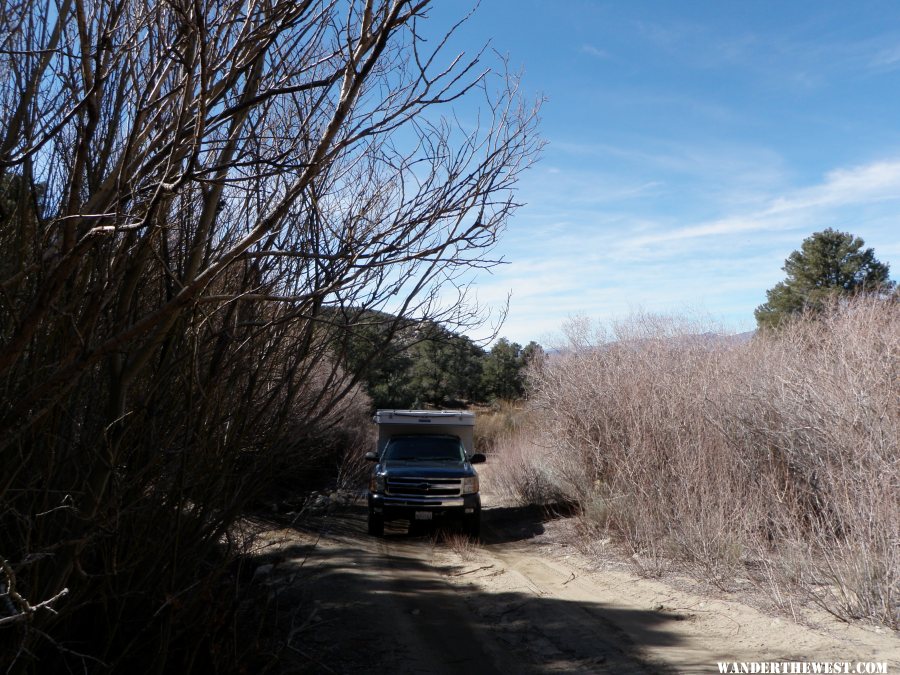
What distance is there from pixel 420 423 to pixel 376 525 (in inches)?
115

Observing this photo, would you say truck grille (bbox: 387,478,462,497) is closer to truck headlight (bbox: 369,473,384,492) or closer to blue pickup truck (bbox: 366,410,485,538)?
blue pickup truck (bbox: 366,410,485,538)

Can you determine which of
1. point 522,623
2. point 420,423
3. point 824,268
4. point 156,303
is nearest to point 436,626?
point 522,623

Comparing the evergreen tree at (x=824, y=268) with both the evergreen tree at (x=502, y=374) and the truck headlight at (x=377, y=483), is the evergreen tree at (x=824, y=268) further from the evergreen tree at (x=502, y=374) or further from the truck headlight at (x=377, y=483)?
the truck headlight at (x=377, y=483)

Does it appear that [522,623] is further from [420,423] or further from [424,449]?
[420,423]

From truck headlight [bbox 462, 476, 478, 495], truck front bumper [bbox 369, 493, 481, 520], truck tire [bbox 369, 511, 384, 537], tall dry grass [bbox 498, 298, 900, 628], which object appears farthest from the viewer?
truck tire [bbox 369, 511, 384, 537]

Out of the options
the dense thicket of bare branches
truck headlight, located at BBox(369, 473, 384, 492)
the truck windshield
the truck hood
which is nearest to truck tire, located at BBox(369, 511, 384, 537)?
truck headlight, located at BBox(369, 473, 384, 492)

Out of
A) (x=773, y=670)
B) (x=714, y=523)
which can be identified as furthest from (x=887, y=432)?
(x=773, y=670)

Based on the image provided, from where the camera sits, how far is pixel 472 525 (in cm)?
1386

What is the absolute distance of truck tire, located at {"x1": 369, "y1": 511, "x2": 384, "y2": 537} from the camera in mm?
13953

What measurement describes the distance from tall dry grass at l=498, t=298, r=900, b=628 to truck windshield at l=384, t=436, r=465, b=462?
2475mm

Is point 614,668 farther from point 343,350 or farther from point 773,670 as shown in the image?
point 343,350

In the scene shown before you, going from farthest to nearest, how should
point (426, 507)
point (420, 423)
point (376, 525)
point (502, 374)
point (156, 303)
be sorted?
1. point (502, 374)
2. point (420, 423)
3. point (376, 525)
4. point (426, 507)
5. point (156, 303)

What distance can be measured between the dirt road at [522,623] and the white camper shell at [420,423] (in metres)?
4.82

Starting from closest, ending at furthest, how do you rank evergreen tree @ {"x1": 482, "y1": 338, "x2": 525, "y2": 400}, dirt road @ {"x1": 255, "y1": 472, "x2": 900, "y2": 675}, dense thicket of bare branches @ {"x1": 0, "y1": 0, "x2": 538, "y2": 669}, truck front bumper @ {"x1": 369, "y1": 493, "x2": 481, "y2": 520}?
dense thicket of bare branches @ {"x1": 0, "y1": 0, "x2": 538, "y2": 669}
dirt road @ {"x1": 255, "y1": 472, "x2": 900, "y2": 675}
truck front bumper @ {"x1": 369, "y1": 493, "x2": 481, "y2": 520}
evergreen tree @ {"x1": 482, "y1": 338, "x2": 525, "y2": 400}
